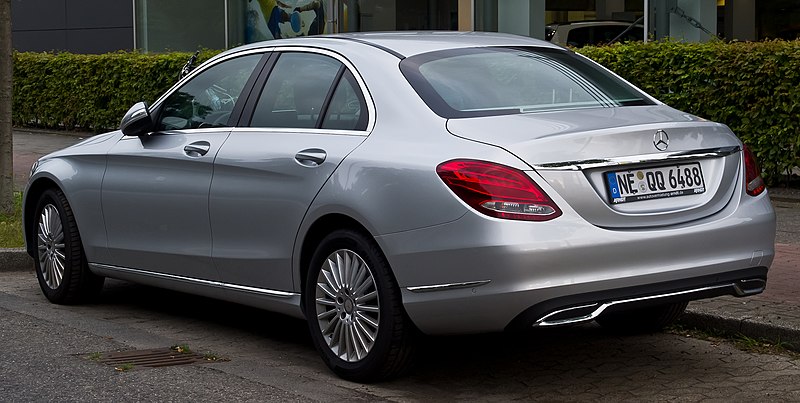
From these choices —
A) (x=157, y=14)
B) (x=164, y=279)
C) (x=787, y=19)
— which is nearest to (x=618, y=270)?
(x=164, y=279)

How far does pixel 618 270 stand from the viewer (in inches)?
208

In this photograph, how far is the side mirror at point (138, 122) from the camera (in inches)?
282

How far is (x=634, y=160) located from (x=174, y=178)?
257 centimetres

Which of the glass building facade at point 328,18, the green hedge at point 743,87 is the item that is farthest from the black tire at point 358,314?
the glass building facade at point 328,18

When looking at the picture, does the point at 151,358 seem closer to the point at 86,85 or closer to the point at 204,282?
the point at 204,282

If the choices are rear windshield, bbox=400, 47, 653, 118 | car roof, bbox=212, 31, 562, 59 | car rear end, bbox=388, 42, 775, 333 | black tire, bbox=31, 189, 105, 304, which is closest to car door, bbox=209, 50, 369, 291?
car roof, bbox=212, 31, 562, 59

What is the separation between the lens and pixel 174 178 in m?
6.87

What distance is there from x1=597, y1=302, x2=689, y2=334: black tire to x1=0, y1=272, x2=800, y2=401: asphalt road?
0.06 metres

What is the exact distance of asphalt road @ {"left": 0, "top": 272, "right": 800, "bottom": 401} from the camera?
564 cm

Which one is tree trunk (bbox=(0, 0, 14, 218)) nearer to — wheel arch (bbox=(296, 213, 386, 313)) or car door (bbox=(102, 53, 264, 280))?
car door (bbox=(102, 53, 264, 280))

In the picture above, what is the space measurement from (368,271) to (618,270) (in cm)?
107

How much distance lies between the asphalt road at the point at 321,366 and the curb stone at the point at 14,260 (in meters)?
1.65

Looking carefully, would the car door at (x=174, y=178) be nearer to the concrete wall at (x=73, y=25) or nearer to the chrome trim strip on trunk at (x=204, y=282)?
the chrome trim strip on trunk at (x=204, y=282)

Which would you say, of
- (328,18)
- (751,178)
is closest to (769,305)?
(751,178)
